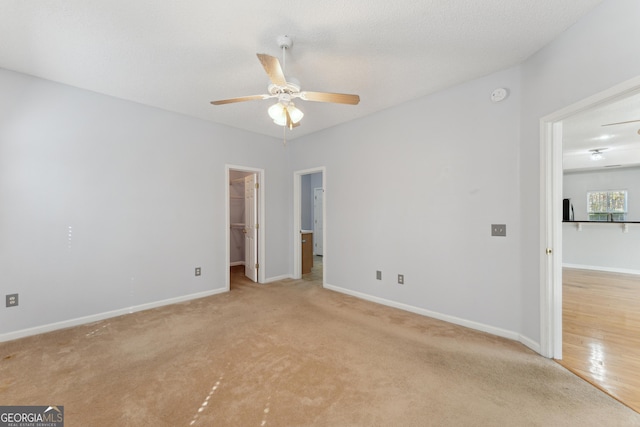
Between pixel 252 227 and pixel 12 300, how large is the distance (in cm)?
303

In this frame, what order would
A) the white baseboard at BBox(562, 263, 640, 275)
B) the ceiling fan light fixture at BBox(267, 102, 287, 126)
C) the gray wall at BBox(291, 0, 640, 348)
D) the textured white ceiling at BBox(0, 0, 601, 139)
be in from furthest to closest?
the white baseboard at BBox(562, 263, 640, 275)
the ceiling fan light fixture at BBox(267, 102, 287, 126)
the gray wall at BBox(291, 0, 640, 348)
the textured white ceiling at BBox(0, 0, 601, 139)

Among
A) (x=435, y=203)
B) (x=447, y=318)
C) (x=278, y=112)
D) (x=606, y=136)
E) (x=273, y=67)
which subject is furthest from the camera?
(x=606, y=136)

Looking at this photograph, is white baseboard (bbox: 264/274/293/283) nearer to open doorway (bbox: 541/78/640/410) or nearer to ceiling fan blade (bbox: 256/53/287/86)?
ceiling fan blade (bbox: 256/53/287/86)

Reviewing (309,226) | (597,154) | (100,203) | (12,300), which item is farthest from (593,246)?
(12,300)

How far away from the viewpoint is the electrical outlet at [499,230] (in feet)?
8.64

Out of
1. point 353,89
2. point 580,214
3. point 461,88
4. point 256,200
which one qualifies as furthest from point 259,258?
point 580,214

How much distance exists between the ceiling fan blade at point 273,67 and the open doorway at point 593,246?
222cm

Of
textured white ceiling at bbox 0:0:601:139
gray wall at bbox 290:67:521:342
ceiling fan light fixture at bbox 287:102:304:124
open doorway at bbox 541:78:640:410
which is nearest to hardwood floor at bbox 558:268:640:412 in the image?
open doorway at bbox 541:78:640:410

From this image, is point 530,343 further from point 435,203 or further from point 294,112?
point 294,112

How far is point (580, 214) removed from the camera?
20.9 ft

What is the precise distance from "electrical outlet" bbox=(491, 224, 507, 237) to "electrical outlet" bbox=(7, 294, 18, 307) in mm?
5021

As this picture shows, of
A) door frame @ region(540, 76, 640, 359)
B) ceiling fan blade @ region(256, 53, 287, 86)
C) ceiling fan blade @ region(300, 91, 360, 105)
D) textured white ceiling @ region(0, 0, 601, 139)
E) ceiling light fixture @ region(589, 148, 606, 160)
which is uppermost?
textured white ceiling @ region(0, 0, 601, 139)

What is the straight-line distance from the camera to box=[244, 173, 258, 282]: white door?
481 centimetres

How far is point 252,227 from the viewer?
4930 mm
